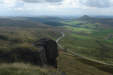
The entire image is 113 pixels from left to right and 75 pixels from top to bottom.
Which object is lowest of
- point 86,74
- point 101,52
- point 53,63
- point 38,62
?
point 101,52

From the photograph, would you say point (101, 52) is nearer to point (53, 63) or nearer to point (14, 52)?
point (53, 63)

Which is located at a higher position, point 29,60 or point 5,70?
point 5,70

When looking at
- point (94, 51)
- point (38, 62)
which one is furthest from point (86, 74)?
point (94, 51)

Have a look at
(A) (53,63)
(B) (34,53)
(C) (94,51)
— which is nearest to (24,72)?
(B) (34,53)

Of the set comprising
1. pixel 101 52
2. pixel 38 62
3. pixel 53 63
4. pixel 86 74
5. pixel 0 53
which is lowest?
pixel 101 52

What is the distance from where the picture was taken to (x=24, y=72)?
16047 millimetres

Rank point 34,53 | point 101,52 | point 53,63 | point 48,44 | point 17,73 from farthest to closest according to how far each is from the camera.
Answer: point 101,52 → point 48,44 → point 53,63 → point 34,53 → point 17,73

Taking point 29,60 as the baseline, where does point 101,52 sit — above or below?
below

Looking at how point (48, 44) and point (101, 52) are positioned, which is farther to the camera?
point (101, 52)

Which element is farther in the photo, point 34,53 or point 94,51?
point 94,51

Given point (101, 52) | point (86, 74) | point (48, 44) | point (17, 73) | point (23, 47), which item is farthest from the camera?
point (101, 52)

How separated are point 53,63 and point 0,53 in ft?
54.9

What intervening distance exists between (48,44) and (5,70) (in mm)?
26841

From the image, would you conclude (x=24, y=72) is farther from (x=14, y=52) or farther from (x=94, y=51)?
(x=94, y=51)
